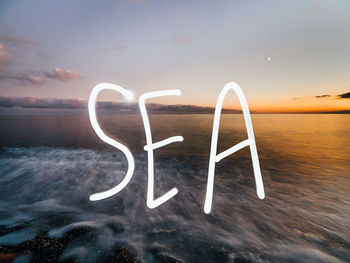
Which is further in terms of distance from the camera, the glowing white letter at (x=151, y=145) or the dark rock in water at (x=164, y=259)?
the glowing white letter at (x=151, y=145)

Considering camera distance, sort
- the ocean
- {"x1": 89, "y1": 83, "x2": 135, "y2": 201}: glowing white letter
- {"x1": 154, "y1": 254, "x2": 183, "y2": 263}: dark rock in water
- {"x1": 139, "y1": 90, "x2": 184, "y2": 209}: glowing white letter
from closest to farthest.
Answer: {"x1": 154, "y1": 254, "x2": 183, "y2": 263}: dark rock in water, the ocean, {"x1": 89, "y1": 83, "x2": 135, "y2": 201}: glowing white letter, {"x1": 139, "y1": 90, "x2": 184, "y2": 209}: glowing white letter

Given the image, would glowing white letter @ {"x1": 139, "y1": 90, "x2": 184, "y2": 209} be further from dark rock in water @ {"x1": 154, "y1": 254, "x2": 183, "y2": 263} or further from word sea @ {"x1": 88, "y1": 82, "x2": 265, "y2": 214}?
dark rock in water @ {"x1": 154, "y1": 254, "x2": 183, "y2": 263}

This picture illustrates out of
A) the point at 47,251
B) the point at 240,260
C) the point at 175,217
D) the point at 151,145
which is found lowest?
the point at 175,217

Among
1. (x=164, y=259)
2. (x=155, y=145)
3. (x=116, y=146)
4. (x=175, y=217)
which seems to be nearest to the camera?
(x=164, y=259)

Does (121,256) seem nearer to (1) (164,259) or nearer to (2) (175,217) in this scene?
(1) (164,259)

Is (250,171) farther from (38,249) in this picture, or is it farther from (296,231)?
(38,249)

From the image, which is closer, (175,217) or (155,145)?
(155,145)

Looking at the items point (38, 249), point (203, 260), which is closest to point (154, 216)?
point (203, 260)

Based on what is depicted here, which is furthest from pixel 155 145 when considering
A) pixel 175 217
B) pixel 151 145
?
pixel 175 217

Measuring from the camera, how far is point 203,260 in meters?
2.94

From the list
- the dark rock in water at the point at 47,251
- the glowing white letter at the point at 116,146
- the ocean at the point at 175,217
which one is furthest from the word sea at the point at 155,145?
the dark rock in water at the point at 47,251

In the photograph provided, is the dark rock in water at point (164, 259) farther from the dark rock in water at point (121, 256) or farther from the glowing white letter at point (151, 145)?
the glowing white letter at point (151, 145)

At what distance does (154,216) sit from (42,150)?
12.1m

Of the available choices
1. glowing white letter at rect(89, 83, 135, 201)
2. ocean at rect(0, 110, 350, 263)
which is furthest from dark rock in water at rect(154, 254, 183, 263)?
glowing white letter at rect(89, 83, 135, 201)
